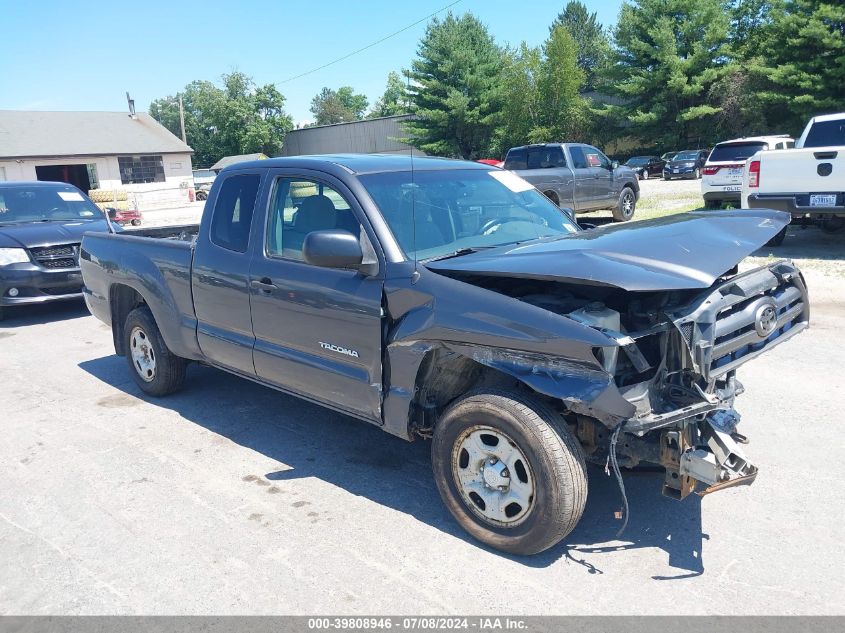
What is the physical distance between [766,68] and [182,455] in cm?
4075

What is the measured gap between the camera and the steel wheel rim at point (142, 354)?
5.88 meters

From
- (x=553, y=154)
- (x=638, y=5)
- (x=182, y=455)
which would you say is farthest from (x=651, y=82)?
(x=182, y=455)

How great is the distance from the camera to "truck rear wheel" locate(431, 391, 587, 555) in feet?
10.3

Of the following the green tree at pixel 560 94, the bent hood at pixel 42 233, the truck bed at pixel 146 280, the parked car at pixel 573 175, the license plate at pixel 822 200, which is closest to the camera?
the truck bed at pixel 146 280

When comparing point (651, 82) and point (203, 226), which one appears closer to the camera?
point (203, 226)

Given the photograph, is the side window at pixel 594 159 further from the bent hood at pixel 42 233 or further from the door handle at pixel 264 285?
the door handle at pixel 264 285

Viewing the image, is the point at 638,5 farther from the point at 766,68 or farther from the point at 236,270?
the point at 236,270

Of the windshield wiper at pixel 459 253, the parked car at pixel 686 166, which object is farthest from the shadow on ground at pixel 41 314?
the parked car at pixel 686 166

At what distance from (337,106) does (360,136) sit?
5405 centimetres

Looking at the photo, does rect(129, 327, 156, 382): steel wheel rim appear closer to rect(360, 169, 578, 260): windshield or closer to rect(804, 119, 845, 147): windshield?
rect(360, 169, 578, 260): windshield

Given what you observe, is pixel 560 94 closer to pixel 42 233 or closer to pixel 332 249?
pixel 42 233

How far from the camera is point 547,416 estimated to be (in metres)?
3.22

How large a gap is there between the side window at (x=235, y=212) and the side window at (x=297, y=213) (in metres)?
0.23

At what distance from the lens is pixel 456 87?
2012 inches
